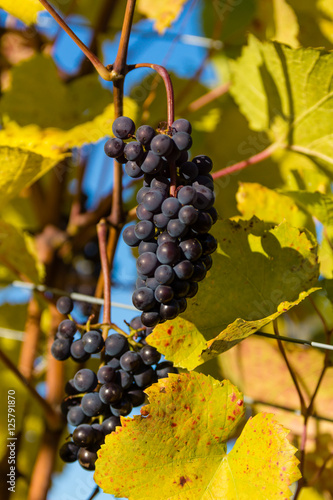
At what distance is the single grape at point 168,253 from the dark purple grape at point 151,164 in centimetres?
9

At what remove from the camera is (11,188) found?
96cm

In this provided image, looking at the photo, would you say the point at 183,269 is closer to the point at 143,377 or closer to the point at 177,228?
the point at 177,228

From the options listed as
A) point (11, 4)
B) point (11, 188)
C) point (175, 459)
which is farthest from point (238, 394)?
point (11, 4)

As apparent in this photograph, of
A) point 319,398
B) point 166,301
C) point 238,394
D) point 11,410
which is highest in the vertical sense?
point 166,301

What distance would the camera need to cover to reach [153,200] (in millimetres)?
633

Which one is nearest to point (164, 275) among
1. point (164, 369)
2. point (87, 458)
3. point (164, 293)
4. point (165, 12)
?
point (164, 293)

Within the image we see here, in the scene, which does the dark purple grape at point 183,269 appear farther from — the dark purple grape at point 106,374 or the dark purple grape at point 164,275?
the dark purple grape at point 106,374

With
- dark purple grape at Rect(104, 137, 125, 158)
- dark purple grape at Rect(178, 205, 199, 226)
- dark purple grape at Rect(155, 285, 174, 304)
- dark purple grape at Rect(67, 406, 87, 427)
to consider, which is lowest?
dark purple grape at Rect(67, 406, 87, 427)

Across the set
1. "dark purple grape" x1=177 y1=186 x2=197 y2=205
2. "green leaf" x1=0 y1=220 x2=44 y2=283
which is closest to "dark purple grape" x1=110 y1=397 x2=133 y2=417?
"dark purple grape" x1=177 y1=186 x2=197 y2=205

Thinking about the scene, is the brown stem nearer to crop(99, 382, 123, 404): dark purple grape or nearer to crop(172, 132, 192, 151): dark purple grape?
crop(99, 382, 123, 404): dark purple grape

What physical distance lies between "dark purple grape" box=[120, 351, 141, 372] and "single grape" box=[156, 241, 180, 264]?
0.64ft

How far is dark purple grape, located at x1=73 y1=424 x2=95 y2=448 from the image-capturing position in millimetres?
757

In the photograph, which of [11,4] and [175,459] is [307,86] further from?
[175,459]

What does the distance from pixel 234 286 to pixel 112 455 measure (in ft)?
0.98
